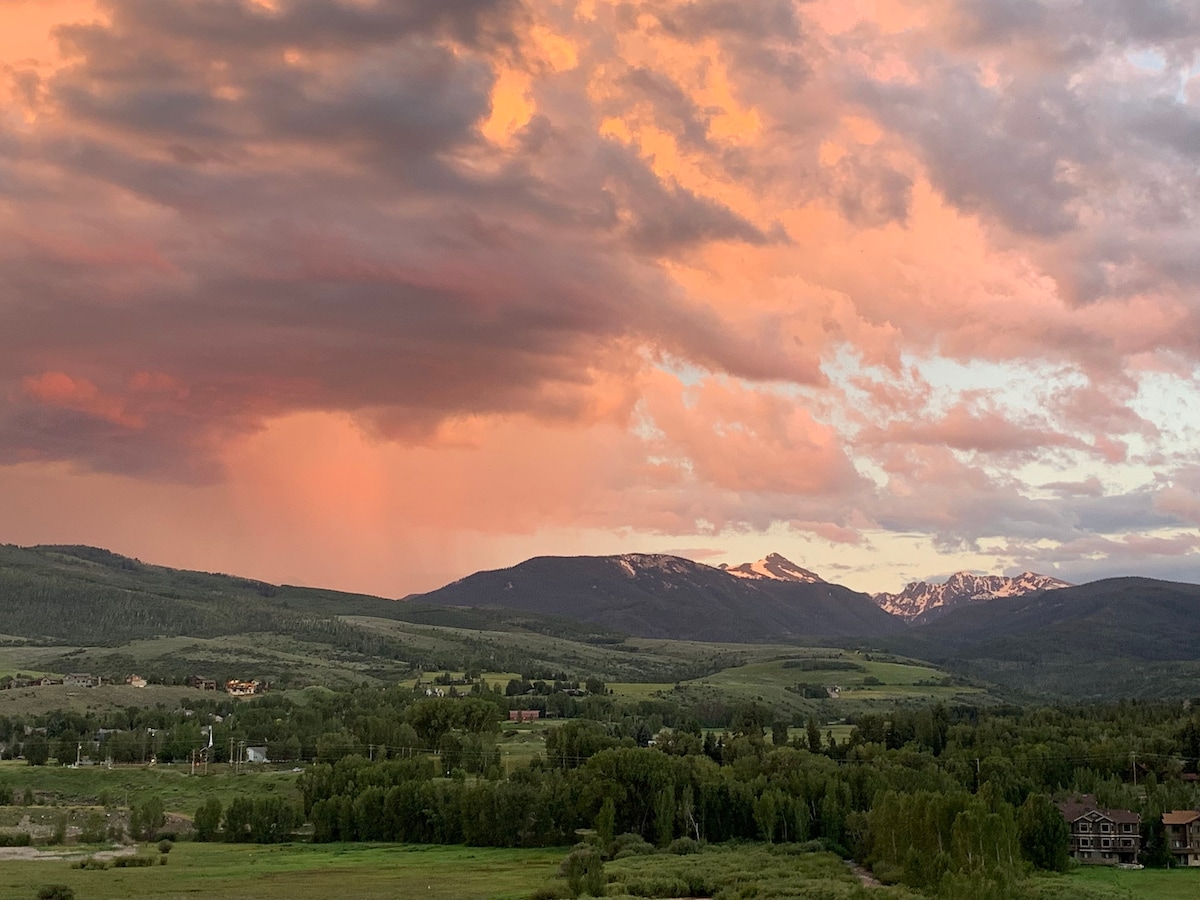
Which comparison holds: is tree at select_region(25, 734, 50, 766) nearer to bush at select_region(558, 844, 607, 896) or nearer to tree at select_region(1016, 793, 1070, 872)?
bush at select_region(558, 844, 607, 896)

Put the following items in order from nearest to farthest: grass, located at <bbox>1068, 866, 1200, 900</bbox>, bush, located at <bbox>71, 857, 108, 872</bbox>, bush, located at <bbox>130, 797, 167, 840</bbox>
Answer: grass, located at <bbox>1068, 866, 1200, 900</bbox>
bush, located at <bbox>71, 857, 108, 872</bbox>
bush, located at <bbox>130, 797, 167, 840</bbox>

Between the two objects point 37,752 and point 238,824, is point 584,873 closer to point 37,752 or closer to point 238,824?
point 238,824

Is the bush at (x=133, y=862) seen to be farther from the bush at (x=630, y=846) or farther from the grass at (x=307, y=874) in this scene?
the bush at (x=630, y=846)

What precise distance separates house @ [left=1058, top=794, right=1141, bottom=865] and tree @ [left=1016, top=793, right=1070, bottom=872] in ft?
22.2

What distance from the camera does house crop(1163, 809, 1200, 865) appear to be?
12275cm

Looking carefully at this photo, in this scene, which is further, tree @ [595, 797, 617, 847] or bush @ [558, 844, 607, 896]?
tree @ [595, 797, 617, 847]

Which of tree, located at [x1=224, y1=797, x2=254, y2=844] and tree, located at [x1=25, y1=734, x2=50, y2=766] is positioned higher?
tree, located at [x1=25, y1=734, x2=50, y2=766]

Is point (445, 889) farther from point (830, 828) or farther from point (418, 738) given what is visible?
point (418, 738)

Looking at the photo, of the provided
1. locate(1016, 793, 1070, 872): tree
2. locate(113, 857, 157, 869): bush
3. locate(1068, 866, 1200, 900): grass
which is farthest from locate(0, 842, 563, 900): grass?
locate(1068, 866, 1200, 900): grass

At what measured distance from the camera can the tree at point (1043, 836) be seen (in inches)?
4523

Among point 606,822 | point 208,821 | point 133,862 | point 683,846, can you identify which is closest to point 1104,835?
point 683,846

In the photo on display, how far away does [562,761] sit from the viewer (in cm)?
16338

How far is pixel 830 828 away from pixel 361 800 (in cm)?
4805

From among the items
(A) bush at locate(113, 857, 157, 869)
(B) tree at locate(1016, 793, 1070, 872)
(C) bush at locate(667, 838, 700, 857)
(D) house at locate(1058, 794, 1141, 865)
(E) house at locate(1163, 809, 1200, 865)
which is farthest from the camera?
(C) bush at locate(667, 838, 700, 857)
